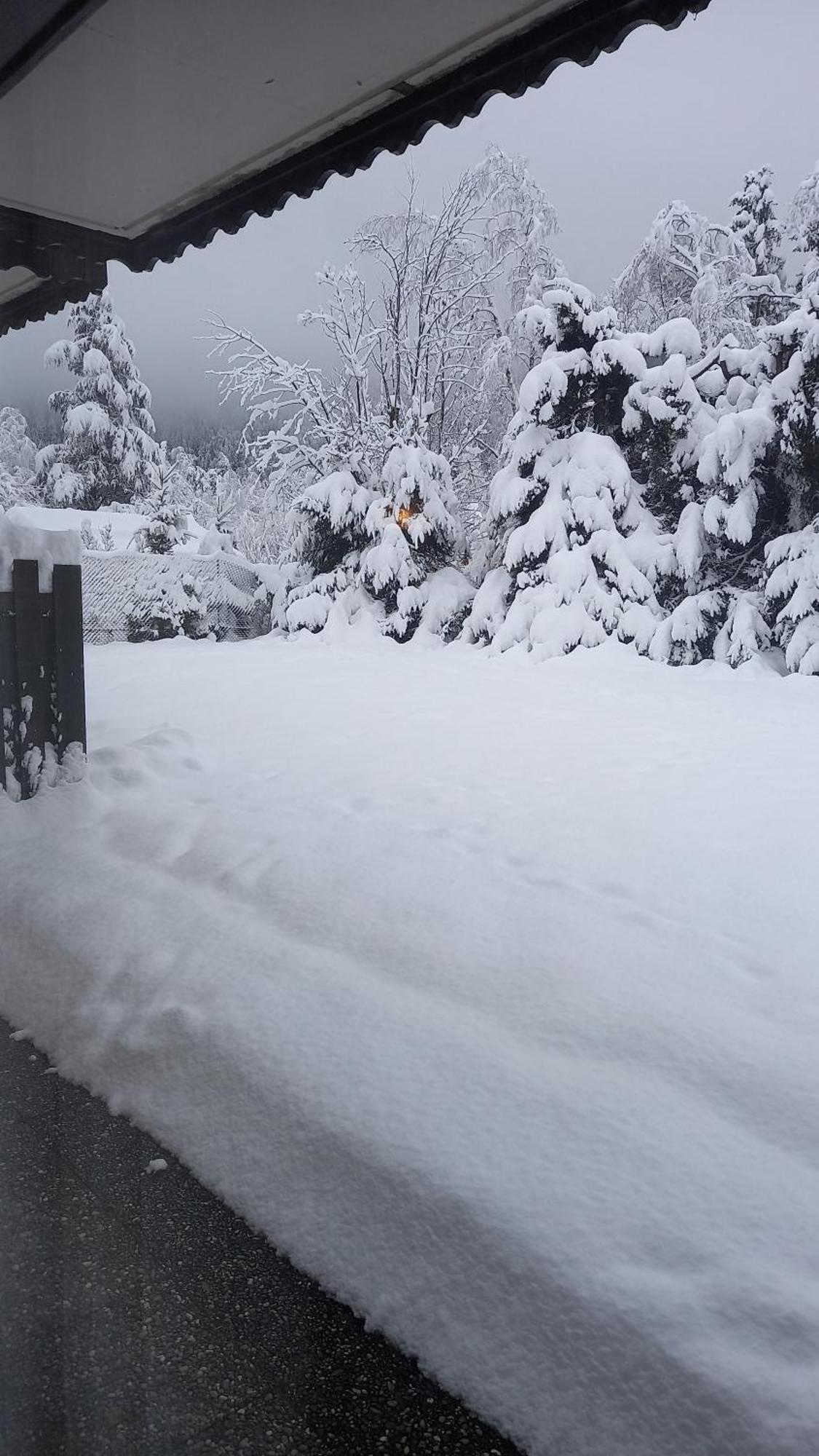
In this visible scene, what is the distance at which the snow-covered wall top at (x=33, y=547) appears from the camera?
2.97 meters

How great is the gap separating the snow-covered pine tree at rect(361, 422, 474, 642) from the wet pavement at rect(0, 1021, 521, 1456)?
29.5ft

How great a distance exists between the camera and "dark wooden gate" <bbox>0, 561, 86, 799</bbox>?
3.00 meters

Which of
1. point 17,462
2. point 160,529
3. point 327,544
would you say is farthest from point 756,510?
point 17,462

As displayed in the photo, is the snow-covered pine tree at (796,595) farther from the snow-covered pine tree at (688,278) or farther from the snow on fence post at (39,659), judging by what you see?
the snow-covered pine tree at (688,278)

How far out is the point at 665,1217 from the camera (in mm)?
1250

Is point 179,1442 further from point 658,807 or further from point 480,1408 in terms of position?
point 658,807

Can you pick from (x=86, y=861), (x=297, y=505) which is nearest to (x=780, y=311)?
(x=297, y=505)

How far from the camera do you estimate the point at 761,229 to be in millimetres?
14164

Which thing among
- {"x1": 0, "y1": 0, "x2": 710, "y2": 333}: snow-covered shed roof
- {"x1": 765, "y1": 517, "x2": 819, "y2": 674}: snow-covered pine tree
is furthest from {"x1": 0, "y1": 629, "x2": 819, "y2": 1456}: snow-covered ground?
{"x1": 765, "y1": 517, "x2": 819, "y2": 674}: snow-covered pine tree

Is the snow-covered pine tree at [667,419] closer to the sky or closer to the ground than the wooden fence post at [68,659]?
closer to the sky

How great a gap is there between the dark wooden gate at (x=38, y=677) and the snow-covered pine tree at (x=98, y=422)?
19436mm

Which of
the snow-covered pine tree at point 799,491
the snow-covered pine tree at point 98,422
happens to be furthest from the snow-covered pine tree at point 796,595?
the snow-covered pine tree at point 98,422

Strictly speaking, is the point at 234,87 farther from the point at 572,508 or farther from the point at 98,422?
the point at 98,422

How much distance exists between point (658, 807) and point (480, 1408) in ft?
7.58
